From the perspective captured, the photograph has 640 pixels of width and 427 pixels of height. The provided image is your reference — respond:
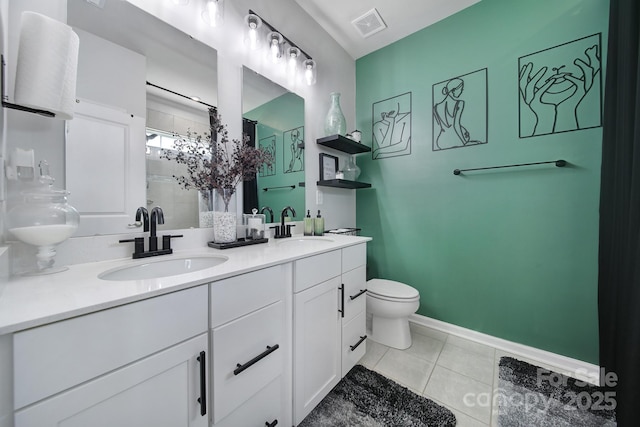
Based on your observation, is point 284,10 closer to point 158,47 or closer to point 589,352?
point 158,47

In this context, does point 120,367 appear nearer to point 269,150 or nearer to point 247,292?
point 247,292

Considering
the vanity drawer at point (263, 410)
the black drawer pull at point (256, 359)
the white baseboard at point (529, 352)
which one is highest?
the black drawer pull at point (256, 359)

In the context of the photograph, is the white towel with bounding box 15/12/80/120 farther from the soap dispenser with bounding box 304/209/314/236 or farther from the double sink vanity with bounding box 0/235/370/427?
the soap dispenser with bounding box 304/209/314/236

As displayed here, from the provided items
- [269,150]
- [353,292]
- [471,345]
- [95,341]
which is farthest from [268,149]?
[471,345]

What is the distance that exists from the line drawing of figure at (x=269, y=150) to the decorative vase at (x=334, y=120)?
552mm

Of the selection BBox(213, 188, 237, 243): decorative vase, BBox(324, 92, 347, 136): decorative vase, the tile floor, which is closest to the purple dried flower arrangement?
BBox(213, 188, 237, 243): decorative vase

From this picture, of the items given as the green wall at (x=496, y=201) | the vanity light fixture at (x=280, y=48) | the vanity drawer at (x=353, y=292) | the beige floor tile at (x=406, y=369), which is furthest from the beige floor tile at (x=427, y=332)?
the vanity light fixture at (x=280, y=48)

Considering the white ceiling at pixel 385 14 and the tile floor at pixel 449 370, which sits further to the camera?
the white ceiling at pixel 385 14

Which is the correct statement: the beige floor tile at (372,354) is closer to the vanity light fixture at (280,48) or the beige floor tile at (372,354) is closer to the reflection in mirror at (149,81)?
the reflection in mirror at (149,81)

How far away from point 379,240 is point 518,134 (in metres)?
1.33

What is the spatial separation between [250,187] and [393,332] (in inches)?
58.8

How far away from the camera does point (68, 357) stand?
0.50 m

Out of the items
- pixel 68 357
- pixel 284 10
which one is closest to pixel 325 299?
pixel 68 357

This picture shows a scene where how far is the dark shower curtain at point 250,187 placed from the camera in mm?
1462
